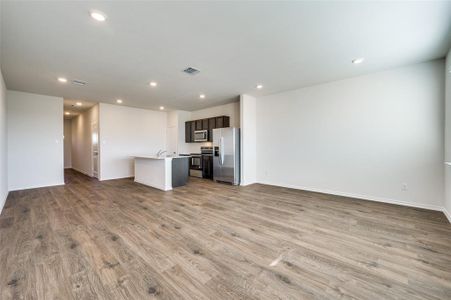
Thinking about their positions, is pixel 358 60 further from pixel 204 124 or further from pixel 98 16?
pixel 204 124

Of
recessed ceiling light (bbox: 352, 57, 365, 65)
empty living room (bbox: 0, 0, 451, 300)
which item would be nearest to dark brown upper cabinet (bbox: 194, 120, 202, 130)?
empty living room (bbox: 0, 0, 451, 300)

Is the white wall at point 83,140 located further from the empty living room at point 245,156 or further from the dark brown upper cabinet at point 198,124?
the dark brown upper cabinet at point 198,124

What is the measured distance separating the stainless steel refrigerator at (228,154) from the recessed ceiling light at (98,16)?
4.09 metres

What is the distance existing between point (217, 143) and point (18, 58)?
4.69 metres

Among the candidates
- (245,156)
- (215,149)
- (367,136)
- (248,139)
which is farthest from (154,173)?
(367,136)

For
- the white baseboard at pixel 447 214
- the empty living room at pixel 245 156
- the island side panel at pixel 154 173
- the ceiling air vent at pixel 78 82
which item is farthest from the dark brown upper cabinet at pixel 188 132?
the white baseboard at pixel 447 214

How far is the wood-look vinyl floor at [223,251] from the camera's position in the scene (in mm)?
1654

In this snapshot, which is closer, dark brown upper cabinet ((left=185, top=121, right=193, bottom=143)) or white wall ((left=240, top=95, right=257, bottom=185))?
white wall ((left=240, top=95, right=257, bottom=185))

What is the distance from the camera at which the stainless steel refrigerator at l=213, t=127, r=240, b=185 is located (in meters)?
5.95

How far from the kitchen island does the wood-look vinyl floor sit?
145 cm

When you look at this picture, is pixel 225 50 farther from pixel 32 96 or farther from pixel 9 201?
pixel 32 96

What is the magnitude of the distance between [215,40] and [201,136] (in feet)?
16.4

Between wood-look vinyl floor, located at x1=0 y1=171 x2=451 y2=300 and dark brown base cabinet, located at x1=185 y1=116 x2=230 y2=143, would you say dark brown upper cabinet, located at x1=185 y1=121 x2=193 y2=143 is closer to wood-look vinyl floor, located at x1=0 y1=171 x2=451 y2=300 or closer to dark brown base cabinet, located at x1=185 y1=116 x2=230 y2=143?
dark brown base cabinet, located at x1=185 y1=116 x2=230 y2=143

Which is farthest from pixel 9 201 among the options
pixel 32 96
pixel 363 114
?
pixel 363 114
